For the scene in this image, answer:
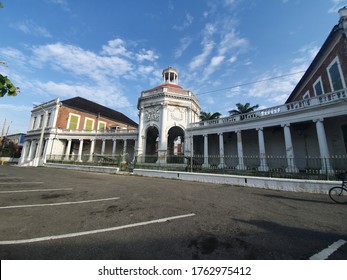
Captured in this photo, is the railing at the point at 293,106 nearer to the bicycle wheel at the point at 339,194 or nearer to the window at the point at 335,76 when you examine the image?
the window at the point at 335,76

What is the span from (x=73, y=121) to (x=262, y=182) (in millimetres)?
32320

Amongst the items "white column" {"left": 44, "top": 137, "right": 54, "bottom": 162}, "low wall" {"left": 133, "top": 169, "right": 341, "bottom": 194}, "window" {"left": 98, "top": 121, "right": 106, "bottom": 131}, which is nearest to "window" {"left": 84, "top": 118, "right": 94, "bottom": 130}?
"window" {"left": 98, "top": 121, "right": 106, "bottom": 131}

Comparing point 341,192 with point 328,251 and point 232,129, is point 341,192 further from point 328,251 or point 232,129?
point 232,129

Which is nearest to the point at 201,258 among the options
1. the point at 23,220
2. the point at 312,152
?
the point at 23,220

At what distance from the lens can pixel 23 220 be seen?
356 centimetres

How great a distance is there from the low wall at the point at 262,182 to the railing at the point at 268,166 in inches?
23.1

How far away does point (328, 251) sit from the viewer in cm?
238

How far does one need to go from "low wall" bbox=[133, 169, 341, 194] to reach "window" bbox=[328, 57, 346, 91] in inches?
360

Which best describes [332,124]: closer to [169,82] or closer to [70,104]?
[169,82]

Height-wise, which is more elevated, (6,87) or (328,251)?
A: (6,87)

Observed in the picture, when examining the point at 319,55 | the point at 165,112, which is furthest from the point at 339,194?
the point at 165,112

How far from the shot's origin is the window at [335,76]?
11656 millimetres

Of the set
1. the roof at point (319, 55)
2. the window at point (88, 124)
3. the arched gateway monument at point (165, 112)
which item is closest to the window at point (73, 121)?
the window at point (88, 124)

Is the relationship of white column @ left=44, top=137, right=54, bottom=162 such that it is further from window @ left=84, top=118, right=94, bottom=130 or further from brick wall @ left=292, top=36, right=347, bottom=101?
brick wall @ left=292, top=36, right=347, bottom=101
